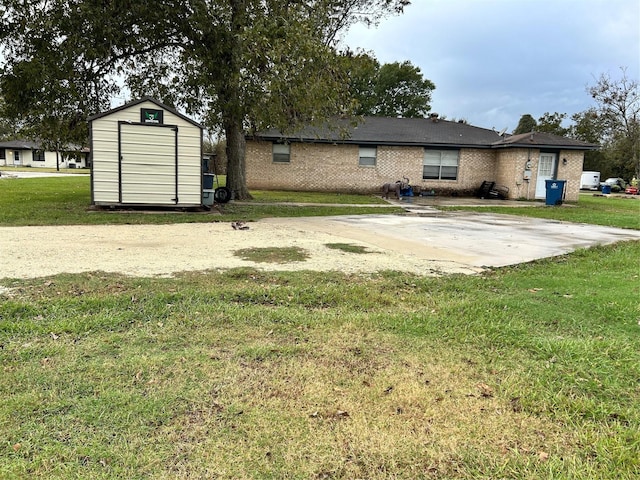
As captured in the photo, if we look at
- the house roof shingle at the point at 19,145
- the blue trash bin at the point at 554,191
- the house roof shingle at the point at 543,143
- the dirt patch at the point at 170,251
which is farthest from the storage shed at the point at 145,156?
the house roof shingle at the point at 19,145

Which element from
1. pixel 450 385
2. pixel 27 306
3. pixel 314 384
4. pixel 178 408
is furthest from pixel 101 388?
pixel 450 385

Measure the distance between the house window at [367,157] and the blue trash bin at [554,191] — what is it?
8304 millimetres

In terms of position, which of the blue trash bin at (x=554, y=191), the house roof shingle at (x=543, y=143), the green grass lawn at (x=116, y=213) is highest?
the house roof shingle at (x=543, y=143)

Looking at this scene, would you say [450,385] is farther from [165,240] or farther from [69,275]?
[165,240]

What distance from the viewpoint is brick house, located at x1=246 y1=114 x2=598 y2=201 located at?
73.2 ft

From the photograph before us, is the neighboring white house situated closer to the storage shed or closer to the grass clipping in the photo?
the storage shed

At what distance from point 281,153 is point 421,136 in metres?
7.59

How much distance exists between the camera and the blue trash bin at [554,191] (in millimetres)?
19297

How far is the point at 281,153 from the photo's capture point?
22.8 metres

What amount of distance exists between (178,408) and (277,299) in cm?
212

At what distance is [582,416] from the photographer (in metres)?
2.57

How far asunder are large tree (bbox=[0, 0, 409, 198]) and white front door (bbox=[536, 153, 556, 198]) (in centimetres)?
1401

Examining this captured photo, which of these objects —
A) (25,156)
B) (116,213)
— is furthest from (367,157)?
(25,156)

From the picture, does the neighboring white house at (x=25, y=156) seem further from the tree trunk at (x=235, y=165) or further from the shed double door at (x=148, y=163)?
the shed double door at (x=148, y=163)
